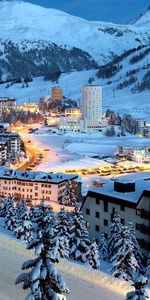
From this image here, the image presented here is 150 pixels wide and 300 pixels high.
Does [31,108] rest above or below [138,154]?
above

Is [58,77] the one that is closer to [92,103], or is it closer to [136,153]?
[92,103]

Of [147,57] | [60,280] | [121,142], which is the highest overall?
[147,57]

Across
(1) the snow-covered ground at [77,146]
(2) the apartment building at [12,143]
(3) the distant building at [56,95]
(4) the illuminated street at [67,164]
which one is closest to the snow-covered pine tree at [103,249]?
(4) the illuminated street at [67,164]

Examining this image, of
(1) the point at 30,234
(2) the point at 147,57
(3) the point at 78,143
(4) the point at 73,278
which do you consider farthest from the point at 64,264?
(2) the point at 147,57

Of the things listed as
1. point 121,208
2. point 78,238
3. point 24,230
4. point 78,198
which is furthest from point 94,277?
point 78,198

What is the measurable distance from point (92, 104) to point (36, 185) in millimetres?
63228

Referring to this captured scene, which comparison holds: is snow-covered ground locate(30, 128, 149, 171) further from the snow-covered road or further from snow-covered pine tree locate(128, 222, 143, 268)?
the snow-covered road

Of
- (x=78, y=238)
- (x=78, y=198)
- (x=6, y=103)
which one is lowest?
(x=78, y=198)

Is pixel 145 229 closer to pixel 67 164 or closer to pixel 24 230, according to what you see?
pixel 24 230

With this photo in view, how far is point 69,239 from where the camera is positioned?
50.0 feet

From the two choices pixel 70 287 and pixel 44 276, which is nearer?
pixel 44 276

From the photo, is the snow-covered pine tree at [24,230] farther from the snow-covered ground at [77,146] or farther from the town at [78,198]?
the snow-covered ground at [77,146]

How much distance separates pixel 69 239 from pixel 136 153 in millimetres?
43409

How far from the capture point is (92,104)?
100312mm
